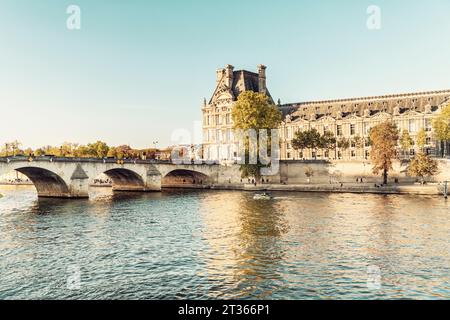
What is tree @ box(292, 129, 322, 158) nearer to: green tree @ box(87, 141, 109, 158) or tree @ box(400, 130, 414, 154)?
tree @ box(400, 130, 414, 154)

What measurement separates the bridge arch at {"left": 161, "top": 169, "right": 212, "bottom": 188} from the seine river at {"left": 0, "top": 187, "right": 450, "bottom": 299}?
50.8 meters

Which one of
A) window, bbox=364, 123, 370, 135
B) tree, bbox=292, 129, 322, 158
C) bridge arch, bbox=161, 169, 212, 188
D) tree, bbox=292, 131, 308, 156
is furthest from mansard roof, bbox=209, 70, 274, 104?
bridge arch, bbox=161, 169, 212, 188

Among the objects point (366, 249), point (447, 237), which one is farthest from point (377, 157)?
point (366, 249)

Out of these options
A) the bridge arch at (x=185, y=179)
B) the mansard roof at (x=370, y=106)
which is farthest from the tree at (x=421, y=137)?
the bridge arch at (x=185, y=179)

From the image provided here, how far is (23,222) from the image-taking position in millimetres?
47281

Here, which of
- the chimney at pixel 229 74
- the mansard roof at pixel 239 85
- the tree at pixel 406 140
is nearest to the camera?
the tree at pixel 406 140

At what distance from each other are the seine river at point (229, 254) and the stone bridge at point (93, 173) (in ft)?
53.7

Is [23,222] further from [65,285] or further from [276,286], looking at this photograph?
[276,286]

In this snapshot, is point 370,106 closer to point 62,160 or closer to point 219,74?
point 219,74

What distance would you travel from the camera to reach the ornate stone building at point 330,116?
4397 inches

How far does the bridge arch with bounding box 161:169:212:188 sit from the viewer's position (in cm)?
10604

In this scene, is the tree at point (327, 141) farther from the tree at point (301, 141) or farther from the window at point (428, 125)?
the window at point (428, 125)

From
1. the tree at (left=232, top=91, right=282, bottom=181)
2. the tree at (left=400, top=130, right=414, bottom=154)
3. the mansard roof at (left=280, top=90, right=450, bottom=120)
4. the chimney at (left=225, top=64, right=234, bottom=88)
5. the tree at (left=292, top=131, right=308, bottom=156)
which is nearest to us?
the tree at (left=232, top=91, right=282, bottom=181)

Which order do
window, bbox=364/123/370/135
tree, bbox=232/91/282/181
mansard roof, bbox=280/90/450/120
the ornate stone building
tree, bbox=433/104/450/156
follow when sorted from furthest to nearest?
window, bbox=364/123/370/135 → the ornate stone building → mansard roof, bbox=280/90/450/120 → tree, bbox=433/104/450/156 → tree, bbox=232/91/282/181
